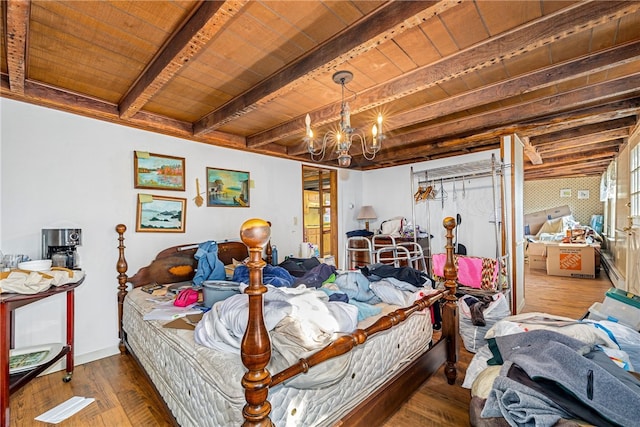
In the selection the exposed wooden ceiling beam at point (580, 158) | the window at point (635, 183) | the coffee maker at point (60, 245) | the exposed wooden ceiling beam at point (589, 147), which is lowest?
the coffee maker at point (60, 245)

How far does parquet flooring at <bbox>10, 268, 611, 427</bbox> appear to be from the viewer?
1.79 metres

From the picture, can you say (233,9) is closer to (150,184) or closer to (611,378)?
(611,378)

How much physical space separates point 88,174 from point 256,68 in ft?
6.19

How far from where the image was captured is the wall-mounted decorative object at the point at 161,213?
2965mm

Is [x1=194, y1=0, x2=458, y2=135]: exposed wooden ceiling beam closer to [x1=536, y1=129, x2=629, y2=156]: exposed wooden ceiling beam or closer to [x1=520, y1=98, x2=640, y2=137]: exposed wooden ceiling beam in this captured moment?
[x1=520, y1=98, x2=640, y2=137]: exposed wooden ceiling beam

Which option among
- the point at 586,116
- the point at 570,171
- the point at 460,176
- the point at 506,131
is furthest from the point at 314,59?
the point at 570,171

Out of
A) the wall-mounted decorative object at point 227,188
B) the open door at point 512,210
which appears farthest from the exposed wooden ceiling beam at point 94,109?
the open door at point 512,210

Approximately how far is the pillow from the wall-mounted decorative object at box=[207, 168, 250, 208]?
710cm

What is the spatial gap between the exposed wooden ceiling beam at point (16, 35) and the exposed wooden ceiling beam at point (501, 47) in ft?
6.60

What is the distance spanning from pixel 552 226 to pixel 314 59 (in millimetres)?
8004

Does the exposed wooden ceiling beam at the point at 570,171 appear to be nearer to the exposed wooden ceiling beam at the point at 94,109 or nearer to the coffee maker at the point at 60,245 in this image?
the exposed wooden ceiling beam at the point at 94,109

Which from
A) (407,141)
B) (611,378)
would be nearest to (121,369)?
(611,378)

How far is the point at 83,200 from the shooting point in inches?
103

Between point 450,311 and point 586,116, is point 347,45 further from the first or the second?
point 586,116
